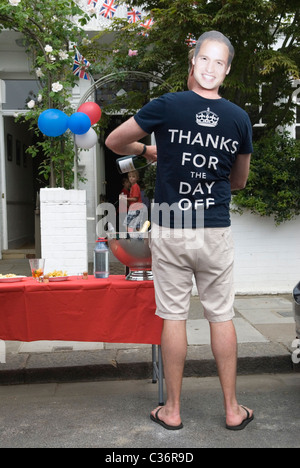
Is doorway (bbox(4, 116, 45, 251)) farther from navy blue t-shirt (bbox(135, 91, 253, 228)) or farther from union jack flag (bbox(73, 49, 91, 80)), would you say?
navy blue t-shirt (bbox(135, 91, 253, 228))

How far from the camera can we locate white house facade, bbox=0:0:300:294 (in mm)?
6973

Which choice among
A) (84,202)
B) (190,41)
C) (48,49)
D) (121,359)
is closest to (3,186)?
(48,49)

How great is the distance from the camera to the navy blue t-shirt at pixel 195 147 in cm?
283

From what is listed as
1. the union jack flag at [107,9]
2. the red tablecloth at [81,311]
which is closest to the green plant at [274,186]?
the red tablecloth at [81,311]

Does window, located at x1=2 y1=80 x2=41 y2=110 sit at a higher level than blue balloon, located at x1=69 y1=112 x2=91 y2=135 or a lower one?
higher

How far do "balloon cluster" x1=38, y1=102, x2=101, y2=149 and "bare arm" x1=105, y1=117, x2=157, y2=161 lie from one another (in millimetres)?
3466

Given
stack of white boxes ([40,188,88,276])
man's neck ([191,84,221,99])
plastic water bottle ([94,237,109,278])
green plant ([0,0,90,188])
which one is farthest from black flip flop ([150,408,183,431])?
green plant ([0,0,90,188])

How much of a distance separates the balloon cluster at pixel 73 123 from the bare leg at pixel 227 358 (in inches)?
163

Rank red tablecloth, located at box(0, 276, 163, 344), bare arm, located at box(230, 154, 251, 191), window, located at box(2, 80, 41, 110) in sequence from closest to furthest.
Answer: bare arm, located at box(230, 154, 251, 191) < red tablecloth, located at box(0, 276, 163, 344) < window, located at box(2, 80, 41, 110)

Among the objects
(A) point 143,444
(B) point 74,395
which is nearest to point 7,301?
(B) point 74,395

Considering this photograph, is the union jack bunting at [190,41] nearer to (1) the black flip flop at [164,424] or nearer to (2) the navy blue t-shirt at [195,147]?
(2) the navy blue t-shirt at [195,147]

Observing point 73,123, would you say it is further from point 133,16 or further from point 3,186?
point 3,186

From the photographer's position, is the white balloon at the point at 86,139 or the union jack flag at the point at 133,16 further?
the union jack flag at the point at 133,16

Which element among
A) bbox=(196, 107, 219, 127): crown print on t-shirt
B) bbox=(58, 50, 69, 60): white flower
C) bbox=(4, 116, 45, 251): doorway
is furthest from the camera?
bbox=(4, 116, 45, 251): doorway
